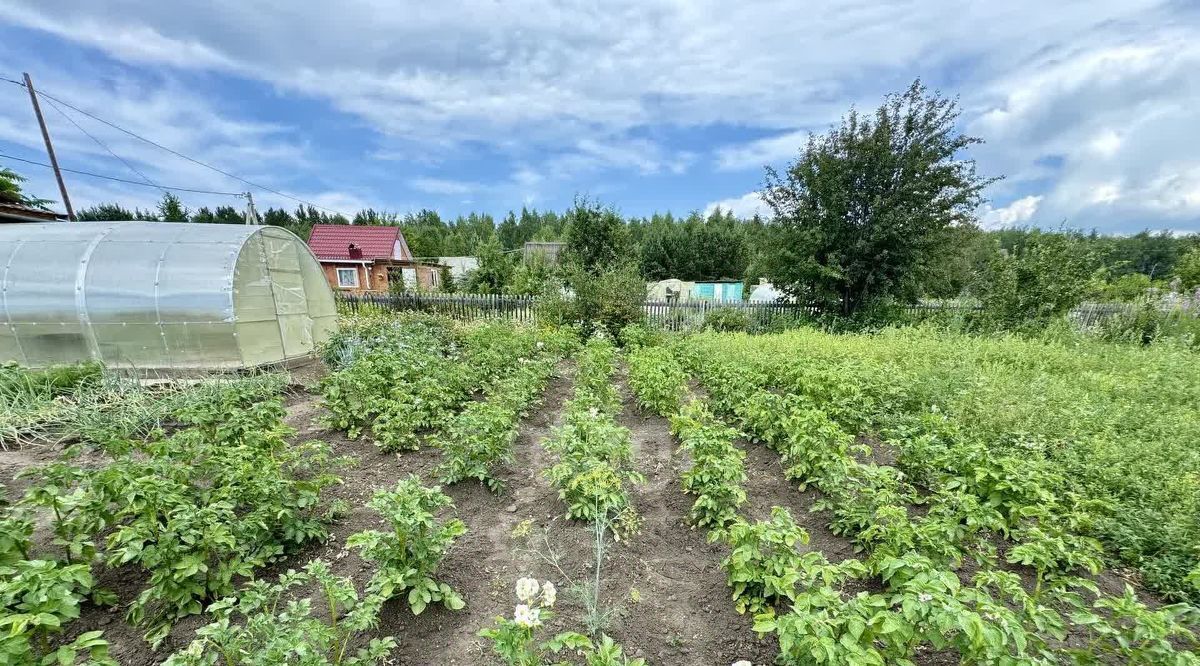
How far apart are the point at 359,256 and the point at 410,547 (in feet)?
98.2

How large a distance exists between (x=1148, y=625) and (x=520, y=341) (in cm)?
841

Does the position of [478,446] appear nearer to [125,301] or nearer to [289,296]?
[289,296]

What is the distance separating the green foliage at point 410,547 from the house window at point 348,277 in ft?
95.3

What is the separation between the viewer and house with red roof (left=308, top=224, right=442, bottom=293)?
89.6ft

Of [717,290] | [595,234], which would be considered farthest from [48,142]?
[717,290]

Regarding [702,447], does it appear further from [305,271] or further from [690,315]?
[690,315]

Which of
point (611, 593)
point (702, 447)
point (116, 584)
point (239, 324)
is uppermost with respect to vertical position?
point (239, 324)

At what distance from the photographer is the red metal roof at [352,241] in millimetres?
27734

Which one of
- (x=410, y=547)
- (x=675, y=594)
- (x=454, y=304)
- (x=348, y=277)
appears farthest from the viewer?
(x=348, y=277)

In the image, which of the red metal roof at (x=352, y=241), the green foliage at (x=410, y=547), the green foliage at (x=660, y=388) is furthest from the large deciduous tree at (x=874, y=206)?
the red metal roof at (x=352, y=241)

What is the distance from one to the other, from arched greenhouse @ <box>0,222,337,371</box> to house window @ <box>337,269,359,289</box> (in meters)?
20.8

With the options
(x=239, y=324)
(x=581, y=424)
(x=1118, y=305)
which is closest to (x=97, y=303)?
(x=239, y=324)

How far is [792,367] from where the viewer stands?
625cm

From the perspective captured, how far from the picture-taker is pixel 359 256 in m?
27.8
